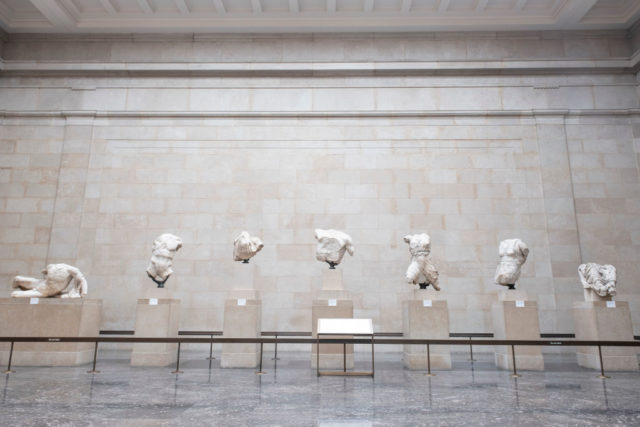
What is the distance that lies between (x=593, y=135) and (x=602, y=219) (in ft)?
7.38

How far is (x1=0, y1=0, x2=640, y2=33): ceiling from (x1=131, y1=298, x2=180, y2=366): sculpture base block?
760 cm

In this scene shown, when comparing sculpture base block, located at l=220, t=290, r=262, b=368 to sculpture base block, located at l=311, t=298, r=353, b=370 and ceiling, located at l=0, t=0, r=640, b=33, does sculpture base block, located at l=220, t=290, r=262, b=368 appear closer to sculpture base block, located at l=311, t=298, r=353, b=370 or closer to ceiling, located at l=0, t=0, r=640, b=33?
sculpture base block, located at l=311, t=298, r=353, b=370

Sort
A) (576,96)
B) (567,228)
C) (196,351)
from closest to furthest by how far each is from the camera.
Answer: (196,351)
(567,228)
(576,96)

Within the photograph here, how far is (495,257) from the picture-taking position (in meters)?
10.8

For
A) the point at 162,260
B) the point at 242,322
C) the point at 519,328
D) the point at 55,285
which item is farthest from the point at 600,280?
the point at 55,285

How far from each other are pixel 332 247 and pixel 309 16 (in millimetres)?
6725

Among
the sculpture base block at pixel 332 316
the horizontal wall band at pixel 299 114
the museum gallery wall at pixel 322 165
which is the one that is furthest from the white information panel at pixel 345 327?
the horizontal wall band at pixel 299 114

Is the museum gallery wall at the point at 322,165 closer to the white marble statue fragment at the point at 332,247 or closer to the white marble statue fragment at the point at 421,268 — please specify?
the white marble statue fragment at the point at 421,268

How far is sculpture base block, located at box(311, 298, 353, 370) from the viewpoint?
7.79m

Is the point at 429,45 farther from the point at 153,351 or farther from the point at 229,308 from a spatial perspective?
the point at 153,351

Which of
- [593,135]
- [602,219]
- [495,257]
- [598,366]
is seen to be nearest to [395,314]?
[495,257]

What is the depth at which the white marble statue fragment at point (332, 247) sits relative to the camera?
8.55 m

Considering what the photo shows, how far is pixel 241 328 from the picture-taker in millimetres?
8242

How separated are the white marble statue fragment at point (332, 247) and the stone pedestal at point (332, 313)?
0.44m
